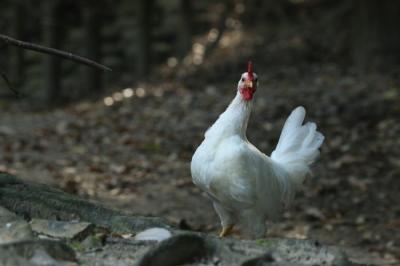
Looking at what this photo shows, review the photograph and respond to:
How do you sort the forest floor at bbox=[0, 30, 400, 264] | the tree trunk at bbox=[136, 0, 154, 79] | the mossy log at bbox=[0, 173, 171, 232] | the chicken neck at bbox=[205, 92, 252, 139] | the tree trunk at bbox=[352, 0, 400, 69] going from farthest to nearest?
1. the tree trunk at bbox=[136, 0, 154, 79]
2. the tree trunk at bbox=[352, 0, 400, 69]
3. the forest floor at bbox=[0, 30, 400, 264]
4. the chicken neck at bbox=[205, 92, 252, 139]
5. the mossy log at bbox=[0, 173, 171, 232]

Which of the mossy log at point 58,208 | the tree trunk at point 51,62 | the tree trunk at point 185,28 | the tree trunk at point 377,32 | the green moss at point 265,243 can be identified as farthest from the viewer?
the tree trunk at point 185,28

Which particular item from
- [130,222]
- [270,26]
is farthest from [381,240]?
[270,26]

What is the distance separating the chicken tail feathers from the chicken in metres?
0.07

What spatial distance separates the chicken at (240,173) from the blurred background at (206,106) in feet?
4.20

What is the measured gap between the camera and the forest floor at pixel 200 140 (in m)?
8.12

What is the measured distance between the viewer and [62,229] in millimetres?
4184

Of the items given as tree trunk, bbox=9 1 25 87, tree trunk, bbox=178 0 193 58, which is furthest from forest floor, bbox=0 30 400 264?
tree trunk, bbox=9 1 25 87

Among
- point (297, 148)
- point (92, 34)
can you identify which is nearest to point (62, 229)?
point (297, 148)

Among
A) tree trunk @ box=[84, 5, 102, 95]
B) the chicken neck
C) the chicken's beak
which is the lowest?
the chicken neck

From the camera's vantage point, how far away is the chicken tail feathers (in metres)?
5.79

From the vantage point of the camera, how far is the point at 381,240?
7.55 m

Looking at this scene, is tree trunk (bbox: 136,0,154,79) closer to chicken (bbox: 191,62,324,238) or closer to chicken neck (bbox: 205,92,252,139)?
chicken (bbox: 191,62,324,238)

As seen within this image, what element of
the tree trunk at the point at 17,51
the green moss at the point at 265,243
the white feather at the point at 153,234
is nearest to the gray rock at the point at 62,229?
the white feather at the point at 153,234

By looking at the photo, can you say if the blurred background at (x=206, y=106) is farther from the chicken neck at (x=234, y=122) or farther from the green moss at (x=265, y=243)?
the green moss at (x=265, y=243)
